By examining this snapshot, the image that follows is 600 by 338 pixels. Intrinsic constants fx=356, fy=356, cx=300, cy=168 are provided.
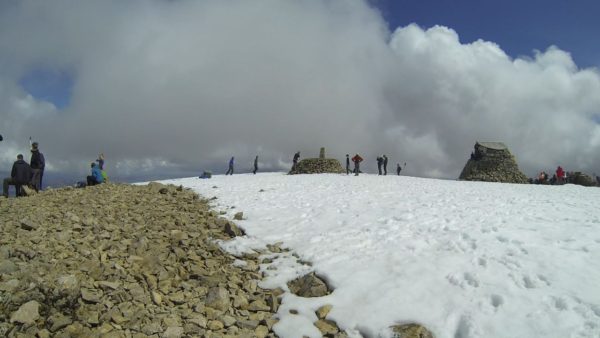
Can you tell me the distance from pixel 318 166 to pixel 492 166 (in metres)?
20.1

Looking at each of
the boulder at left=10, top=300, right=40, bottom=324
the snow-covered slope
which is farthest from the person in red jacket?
the boulder at left=10, top=300, right=40, bottom=324

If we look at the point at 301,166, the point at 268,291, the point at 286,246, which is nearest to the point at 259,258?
the point at 286,246

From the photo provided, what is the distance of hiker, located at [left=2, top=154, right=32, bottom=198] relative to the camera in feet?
55.7

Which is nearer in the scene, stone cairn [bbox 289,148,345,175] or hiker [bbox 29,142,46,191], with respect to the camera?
hiker [bbox 29,142,46,191]

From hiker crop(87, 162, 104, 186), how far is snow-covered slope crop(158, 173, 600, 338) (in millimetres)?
10779

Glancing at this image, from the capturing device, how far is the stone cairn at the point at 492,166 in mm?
39750

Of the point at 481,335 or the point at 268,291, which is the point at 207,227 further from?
the point at 481,335

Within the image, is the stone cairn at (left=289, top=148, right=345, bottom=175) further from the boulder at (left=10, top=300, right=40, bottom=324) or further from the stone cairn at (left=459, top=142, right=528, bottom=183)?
the boulder at (left=10, top=300, right=40, bottom=324)

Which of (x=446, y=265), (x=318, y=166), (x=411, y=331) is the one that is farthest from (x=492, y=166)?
(x=411, y=331)

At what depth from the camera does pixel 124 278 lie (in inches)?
325

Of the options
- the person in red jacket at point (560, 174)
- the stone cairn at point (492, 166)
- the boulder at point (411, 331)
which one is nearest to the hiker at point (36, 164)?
the boulder at point (411, 331)

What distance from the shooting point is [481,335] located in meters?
6.18

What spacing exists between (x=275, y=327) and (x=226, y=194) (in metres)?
12.3

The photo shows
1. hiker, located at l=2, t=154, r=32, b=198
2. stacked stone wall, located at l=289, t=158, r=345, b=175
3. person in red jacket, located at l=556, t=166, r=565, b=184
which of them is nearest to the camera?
hiker, located at l=2, t=154, r=32, b=198
